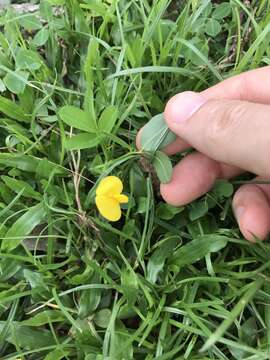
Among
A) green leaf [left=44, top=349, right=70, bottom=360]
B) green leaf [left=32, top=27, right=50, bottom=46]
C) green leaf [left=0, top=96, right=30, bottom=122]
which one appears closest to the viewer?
green leaf [left=44, top=349, right=70, bottom=360]

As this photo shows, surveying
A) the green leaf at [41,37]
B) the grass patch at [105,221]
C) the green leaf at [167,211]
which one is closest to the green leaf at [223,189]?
the grass patch at [105,221]

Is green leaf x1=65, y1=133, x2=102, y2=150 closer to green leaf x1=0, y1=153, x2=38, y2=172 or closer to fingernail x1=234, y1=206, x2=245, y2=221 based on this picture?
green leaf x1=0, y1=153, x2=38, y2=172

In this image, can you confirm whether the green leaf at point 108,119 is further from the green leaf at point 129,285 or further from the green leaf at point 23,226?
the green leaf at point 129,285

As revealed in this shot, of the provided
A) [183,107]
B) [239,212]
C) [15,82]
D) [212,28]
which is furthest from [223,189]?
[15,82]

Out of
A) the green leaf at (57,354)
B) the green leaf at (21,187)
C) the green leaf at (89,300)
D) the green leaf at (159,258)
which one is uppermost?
the green leaf at (21,187)

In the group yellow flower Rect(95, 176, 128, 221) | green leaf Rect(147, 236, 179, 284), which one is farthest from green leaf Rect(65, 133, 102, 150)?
green leaf Rect(147, 236, 179, 284)

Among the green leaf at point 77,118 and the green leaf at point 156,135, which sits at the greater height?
the green leaf at point 77,118
